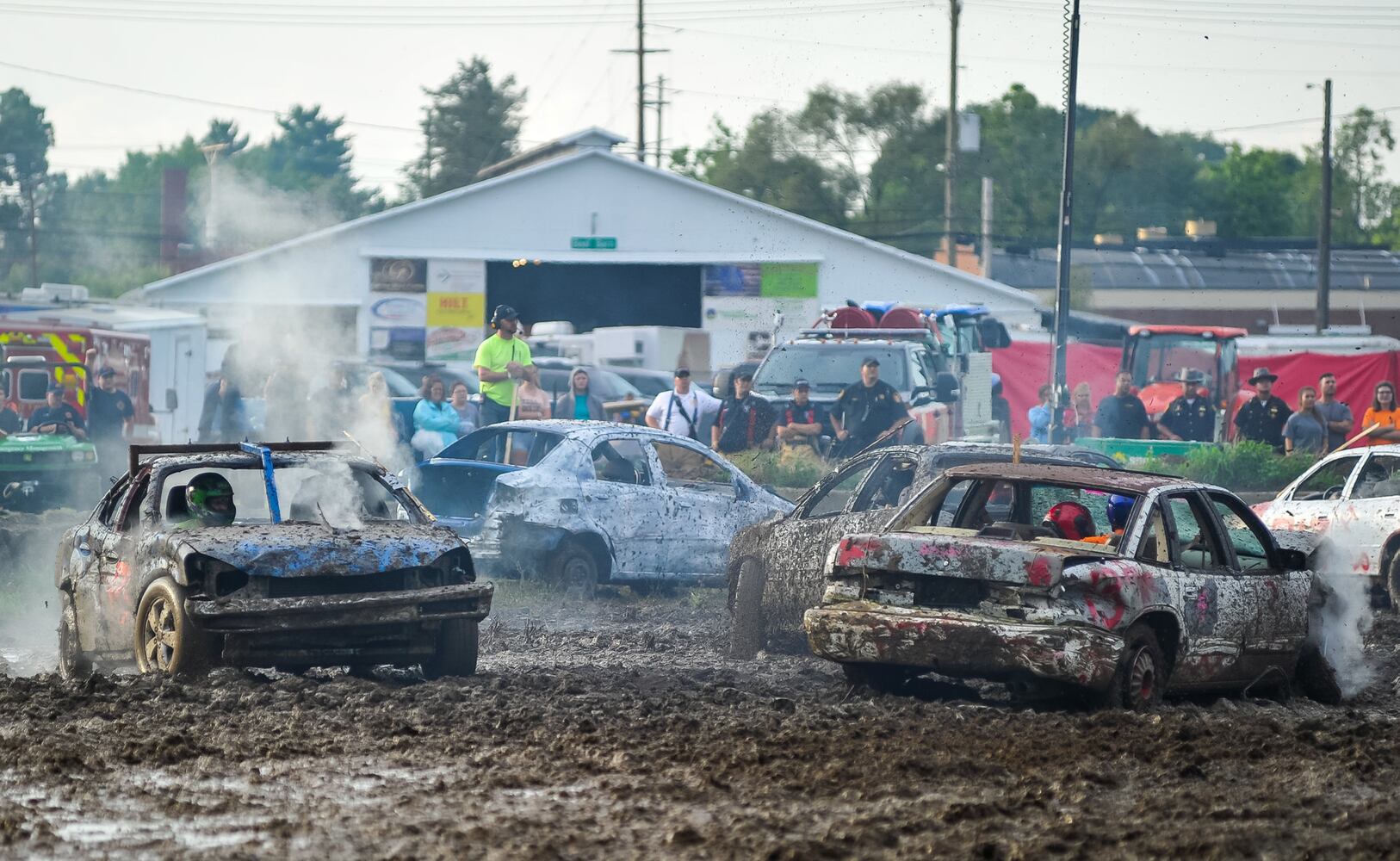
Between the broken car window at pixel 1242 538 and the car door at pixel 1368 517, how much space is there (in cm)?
432

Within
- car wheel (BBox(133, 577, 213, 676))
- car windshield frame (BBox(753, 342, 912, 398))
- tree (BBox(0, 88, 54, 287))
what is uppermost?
tree (BBox(0, 88, 54, 287))

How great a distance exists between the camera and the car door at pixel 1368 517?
50.2 ft

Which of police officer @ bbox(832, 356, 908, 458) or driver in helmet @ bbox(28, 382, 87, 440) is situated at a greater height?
police officer @ bbox(832, 356, 908, 458)

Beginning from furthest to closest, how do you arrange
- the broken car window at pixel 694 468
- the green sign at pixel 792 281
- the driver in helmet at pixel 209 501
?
1. the green sign at pixel 792 281
2. the broken car window at pixel 694 468
3. the driver in helmet at pixel 209 501

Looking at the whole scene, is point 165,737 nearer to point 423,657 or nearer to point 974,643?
point 423,657

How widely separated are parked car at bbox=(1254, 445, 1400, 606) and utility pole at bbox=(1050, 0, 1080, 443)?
250 inches

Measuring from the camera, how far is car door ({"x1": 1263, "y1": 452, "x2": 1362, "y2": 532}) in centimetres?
1592

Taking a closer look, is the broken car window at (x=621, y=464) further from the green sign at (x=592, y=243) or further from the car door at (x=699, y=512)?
the green sign at (x=592, y=243)

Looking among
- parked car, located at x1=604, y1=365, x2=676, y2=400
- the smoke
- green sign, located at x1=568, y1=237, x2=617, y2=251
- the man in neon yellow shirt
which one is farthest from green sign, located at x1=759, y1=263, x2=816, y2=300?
the smoke

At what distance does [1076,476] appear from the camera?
9.52 meters

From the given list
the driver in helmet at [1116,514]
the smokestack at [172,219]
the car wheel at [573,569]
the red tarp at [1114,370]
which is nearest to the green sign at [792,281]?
the red tarp at [1114,370]

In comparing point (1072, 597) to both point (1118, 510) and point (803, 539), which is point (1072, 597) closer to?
point (1118, 510)

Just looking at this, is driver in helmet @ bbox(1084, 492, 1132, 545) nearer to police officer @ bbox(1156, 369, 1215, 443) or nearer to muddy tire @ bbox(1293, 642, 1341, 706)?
muddy tire @ bbox(1293, 642, 1341, 706)

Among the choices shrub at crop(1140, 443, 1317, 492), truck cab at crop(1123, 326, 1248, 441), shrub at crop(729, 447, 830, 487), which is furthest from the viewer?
truck cab at crop(1123, 326, 1248, 441)
